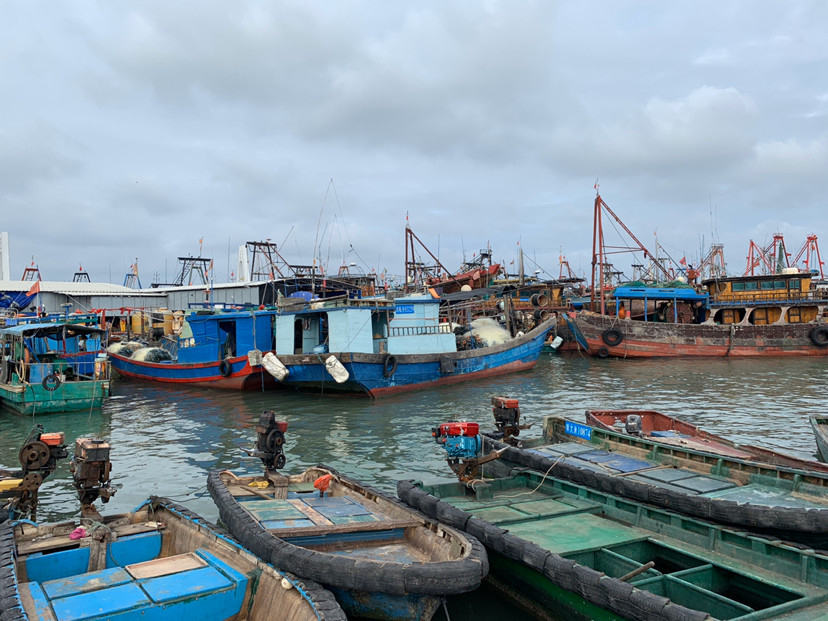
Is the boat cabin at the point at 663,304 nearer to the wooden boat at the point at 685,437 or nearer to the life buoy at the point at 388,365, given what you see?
the life buoy at the point at 388,365

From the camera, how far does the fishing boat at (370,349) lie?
20.6 metres

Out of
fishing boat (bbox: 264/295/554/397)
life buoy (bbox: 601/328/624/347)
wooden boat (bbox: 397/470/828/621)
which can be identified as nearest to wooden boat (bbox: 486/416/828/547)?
wooden boat (bbox: 397/470/828/621)

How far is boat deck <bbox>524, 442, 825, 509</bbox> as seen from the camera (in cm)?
729

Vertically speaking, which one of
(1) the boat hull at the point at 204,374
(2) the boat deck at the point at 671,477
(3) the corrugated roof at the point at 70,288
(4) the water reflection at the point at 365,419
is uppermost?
(3) the corrugated roof at the point at 70,288

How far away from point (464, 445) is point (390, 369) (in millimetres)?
12594

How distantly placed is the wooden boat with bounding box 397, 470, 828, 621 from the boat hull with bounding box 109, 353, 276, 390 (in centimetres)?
1579

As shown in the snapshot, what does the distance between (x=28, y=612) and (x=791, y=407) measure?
784 inches

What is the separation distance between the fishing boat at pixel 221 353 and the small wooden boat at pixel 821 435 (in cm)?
1695

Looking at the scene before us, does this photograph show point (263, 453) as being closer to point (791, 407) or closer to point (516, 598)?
point (516, 598)

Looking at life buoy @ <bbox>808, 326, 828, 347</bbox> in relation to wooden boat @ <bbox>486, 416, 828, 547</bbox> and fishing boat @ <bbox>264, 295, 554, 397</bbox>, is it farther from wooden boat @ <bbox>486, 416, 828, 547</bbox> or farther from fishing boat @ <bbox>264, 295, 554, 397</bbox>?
wooden boat @ <bbox>486, 416, 828, 547</bbox>

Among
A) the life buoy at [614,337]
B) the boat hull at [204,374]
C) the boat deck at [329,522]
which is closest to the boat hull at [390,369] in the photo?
the boat hull at [204,374]

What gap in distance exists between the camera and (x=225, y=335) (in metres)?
25.1

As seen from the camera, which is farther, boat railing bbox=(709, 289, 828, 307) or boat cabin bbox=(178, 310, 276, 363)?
boat railing bbox=(709, 289, 828, 307)

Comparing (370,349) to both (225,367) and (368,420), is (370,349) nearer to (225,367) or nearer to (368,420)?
(368,420)
